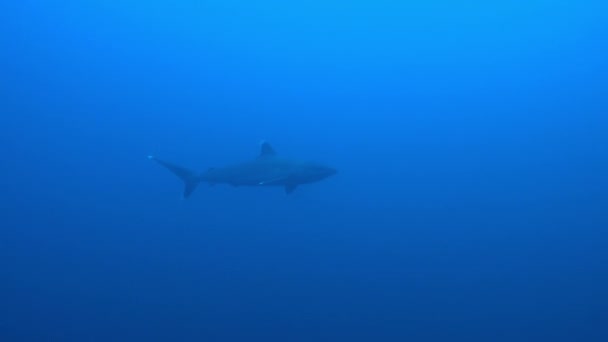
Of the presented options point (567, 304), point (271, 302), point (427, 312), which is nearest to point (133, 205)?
point (271, 302)

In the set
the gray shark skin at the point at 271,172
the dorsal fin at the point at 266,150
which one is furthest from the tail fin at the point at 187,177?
the dorsal fin at the point at 266,150

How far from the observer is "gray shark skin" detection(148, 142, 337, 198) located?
400 inches

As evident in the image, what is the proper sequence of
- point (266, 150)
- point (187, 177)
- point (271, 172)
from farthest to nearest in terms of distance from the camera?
point (187, 177) → point (266, 150) → point (271, 172)

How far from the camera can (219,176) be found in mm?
11016

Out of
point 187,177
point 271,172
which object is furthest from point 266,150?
point 187,177

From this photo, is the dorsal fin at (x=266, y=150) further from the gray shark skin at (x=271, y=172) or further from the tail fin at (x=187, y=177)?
the tail fin at (x=187, y=177)

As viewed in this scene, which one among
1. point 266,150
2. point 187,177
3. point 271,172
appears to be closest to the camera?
point 271,172

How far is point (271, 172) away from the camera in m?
10.4

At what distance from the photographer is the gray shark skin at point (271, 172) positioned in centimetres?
1016

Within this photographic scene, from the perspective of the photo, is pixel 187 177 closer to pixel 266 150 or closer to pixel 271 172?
pixel 266 150

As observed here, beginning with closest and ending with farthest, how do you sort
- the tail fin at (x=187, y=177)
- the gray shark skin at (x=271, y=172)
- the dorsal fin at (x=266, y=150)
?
Answer: the gray shark skin at (x=271, y=172)
the dorsal fin at (x=266, y=150)
the tail fin at (x=187, y=177)

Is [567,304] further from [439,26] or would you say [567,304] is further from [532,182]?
[439,26]

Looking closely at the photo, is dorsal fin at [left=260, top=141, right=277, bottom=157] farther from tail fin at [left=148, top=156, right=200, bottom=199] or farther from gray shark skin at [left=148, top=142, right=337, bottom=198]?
tail fin at [left=148, top=156, right=200, bottom=199]

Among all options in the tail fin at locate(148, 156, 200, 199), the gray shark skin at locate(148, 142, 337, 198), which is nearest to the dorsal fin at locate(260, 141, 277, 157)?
the gray shark skin at locate(148, 142, 337, 198)
